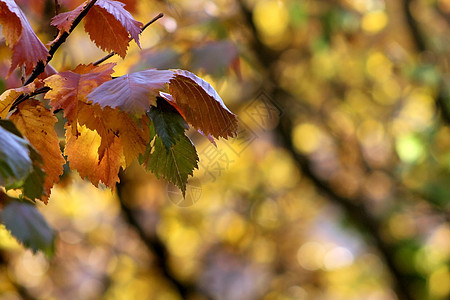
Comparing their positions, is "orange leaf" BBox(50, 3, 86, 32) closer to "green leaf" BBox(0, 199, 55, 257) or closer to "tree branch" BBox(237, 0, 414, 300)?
"green leaf" BBox(0, 199, 55, 257)

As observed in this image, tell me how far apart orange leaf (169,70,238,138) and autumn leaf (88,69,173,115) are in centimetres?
3

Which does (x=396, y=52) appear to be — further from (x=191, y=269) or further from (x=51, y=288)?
(x=51, y=288)

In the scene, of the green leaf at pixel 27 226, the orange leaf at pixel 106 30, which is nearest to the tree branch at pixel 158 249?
the green leaf at pixel 27 226

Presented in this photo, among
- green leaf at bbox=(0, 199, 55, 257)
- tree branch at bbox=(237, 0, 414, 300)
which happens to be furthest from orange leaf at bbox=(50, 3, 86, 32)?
tree branch at bbox=(237, 0, 414, 300)

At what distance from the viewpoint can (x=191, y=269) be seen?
8.76ft

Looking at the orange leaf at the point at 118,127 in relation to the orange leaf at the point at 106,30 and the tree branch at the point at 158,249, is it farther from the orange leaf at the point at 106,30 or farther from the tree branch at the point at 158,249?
the tree branch at the point at 158,249

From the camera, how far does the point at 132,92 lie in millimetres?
430

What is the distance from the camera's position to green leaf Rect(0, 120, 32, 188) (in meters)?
0.39

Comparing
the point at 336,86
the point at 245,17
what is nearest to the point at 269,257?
the point at 336,86

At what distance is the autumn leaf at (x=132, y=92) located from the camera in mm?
423

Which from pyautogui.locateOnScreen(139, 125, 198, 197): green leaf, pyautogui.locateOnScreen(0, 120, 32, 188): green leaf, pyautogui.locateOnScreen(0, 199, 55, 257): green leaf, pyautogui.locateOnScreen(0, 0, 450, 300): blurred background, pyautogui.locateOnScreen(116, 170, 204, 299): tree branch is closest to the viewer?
pyautogui.locateOnScreen(0, 120, 32, 188): green leaf

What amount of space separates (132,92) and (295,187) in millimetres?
2409

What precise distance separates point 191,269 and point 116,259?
395mm

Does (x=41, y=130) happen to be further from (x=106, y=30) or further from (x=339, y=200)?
(x=339, y=200)
